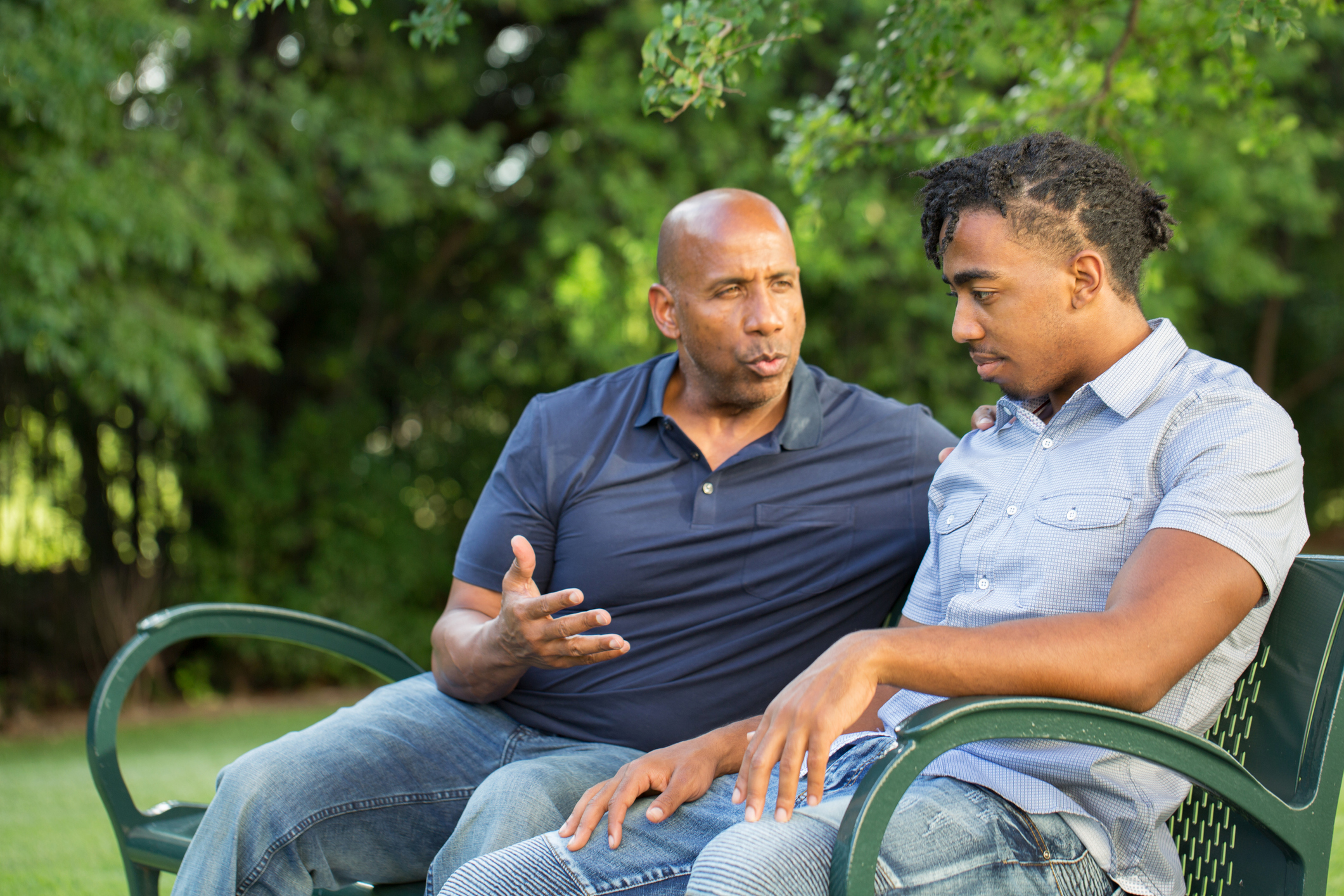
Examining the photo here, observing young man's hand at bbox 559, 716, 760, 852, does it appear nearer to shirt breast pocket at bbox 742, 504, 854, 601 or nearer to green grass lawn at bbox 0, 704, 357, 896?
shirt breast pocket at bbox 742, 504, 854, 601

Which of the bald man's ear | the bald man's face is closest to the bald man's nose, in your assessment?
the bald man's face

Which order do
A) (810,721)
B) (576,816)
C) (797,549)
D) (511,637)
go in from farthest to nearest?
(797,549) → (511,637) → (576,816) → (810,721)

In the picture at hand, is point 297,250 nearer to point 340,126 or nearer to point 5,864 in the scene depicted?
point 340,126

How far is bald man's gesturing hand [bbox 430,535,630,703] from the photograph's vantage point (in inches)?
75.5

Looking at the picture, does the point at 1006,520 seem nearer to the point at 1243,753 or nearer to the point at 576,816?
the point at 1243,753

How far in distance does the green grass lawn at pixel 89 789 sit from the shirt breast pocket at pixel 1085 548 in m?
1.89

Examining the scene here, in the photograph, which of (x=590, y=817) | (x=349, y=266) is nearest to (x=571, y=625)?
(x=590, y=817)

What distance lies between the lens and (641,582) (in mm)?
2510

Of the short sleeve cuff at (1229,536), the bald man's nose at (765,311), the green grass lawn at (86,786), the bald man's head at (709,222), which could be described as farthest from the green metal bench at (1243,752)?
the green grass lawn at (86,786)

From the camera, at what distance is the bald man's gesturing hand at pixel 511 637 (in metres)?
1.92

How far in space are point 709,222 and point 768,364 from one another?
39cm

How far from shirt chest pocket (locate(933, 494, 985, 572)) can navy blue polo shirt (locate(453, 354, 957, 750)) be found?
14.4 inches

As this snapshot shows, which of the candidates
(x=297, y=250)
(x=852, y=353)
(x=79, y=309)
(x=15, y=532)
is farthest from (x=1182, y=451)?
(x=15, y=532)

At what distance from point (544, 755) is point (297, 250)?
5.63 metres
